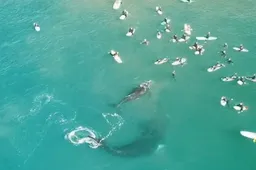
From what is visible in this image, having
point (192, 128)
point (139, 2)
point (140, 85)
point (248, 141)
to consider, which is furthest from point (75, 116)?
point (139, 2)

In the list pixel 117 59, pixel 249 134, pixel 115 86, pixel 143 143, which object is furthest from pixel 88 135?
pixel 249 134

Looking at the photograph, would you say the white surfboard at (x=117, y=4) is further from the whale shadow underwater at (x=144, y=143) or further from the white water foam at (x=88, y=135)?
the whale shadow underwater at (x=144, y=143)

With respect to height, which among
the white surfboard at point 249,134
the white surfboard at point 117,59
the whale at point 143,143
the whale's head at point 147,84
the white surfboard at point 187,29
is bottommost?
the whale at point 143,143

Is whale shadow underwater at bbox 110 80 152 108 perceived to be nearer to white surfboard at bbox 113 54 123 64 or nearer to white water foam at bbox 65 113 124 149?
white water foam at bbox 65 113 124 149

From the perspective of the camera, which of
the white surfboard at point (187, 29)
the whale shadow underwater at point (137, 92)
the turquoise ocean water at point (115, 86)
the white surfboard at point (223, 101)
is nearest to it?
the turquoise ocean water at point (115, 86)

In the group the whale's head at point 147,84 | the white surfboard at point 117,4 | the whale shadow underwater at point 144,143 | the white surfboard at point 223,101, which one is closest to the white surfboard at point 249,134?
the white surfboard at point 223,101

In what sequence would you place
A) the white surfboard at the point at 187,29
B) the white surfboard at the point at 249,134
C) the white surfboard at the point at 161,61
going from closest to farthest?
the white surfboard at the point at 249,134, the white surfboard at the point at 161,61, the white surfboard at the point at 187,29

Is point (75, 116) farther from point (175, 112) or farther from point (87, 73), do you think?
point (175, 112)
